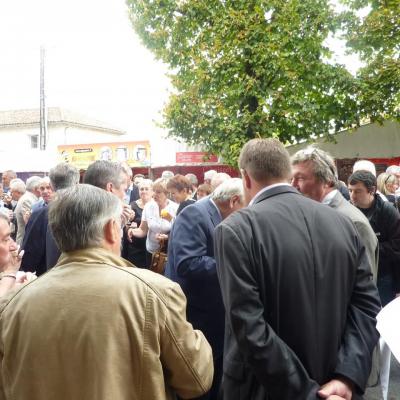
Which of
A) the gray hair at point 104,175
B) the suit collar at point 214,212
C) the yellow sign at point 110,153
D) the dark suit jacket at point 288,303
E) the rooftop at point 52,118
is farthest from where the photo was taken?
the rooftop at point 52,118

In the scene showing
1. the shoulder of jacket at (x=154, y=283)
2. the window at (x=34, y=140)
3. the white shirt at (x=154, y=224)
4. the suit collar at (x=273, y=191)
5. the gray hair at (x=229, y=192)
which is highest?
the window at (x=34, y=140)

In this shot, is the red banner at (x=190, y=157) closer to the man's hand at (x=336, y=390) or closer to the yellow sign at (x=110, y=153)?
the yellow sign at (x=110, y=153)

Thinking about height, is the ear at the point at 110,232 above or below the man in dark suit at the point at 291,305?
above

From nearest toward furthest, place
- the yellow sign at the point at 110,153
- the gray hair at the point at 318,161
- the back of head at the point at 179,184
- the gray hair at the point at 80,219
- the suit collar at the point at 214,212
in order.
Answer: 1. the gray hair at the point at 80,219
2. the gray hair at the point at 318,161
3. the suit collar at the point at 214,212
4. the back of head at the point at 179,184
5. the yellow sign at the point at 110,153

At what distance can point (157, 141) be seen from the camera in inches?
1180

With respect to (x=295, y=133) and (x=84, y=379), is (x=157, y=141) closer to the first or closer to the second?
(x=295, y=133)

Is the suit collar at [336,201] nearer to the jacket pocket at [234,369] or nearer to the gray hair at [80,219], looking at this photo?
the jacket pocket at [234,369]

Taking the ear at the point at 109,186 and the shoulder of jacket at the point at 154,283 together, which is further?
the ear at the point at 109,186

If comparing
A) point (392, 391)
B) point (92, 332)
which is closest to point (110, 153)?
point (392, 391)

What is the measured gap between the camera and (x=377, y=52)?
16312 millimetres

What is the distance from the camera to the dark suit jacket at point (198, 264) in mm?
3211

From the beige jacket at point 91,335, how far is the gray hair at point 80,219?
0.23 feet

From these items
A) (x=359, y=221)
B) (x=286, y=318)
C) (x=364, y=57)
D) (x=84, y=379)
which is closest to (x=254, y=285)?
(x=286, y=318)

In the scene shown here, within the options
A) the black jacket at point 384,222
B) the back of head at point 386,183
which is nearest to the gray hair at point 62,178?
the black jacket at point 384,222
